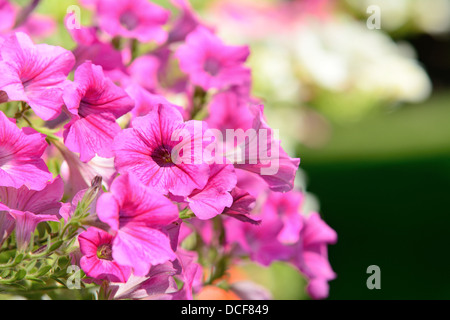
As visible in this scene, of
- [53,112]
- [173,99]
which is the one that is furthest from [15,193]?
[173,99]

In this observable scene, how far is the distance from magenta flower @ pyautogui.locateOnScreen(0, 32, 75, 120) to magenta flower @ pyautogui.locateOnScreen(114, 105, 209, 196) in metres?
0.05

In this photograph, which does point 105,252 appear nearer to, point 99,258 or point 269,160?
point 99,258

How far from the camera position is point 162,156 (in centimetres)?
35

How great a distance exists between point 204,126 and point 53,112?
0.09 m

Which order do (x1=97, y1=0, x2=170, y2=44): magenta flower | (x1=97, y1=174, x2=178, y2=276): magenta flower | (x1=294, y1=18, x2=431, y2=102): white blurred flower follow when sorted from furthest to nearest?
1. (x1=294, y1=18, x2=431, y2=102): white blurred flower
2. (x1=97, y1=0, x2=170, y2=44): magenta flower
3. (x1=97, y1=174, x2=178, y2=276): magenta flower

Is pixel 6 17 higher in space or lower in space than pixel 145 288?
higher

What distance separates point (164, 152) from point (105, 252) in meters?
0.07

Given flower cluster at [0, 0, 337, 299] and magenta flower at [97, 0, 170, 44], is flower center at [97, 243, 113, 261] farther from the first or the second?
magenta flower at [97, 0, 170, 44]

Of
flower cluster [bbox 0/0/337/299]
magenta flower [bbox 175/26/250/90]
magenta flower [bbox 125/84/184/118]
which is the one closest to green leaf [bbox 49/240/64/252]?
flower cluster [bbox 0/0/337/299]

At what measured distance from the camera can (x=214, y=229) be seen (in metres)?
0.52

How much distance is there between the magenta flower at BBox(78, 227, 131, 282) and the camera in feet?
1.08

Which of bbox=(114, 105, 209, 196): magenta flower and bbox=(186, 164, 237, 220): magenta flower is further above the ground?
bbox=(114, 105, 209, 196): magenta flower

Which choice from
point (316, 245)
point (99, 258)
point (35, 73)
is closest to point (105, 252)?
point (99, 258)
